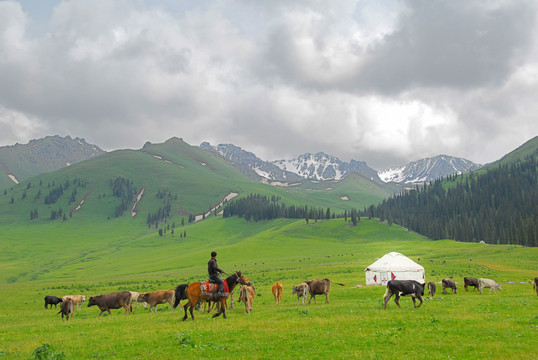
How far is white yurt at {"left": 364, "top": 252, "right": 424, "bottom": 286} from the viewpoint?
51625 mm

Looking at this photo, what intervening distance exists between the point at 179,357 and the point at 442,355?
10232 mm

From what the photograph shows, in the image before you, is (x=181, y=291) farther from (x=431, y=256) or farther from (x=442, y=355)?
(x=431, y=256)

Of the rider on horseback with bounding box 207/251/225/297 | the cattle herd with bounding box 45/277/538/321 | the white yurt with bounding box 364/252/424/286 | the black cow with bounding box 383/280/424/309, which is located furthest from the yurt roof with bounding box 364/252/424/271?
the rider on horseback with bounding box 207/251/225/297

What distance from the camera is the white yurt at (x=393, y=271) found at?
169 feet

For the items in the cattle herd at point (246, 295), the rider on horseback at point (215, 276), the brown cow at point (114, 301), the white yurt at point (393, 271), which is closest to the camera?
the rider on horseback at point (215, 276)

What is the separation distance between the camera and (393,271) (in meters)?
52.3

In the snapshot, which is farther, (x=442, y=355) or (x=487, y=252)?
(x=487, y=252)

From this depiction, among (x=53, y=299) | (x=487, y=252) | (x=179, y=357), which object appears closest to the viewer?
(x=179, y=357)

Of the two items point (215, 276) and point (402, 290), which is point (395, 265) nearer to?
point (402, 290)

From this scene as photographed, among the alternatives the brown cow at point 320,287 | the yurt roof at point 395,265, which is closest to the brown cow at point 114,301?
the brown cow at point 320,287

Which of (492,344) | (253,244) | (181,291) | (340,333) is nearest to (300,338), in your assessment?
(340,333)

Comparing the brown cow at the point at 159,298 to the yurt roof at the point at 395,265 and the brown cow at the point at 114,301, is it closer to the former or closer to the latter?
the brown cow at the point at 114,301

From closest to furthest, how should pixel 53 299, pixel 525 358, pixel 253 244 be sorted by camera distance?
pixel 525 358 < pixel 53 299 < pixel 253 244

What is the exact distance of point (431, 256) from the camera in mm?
110812
